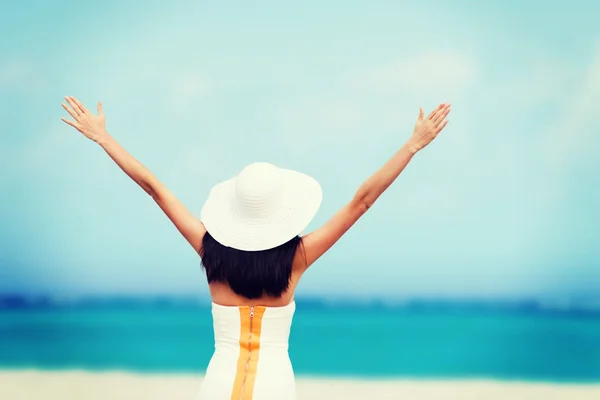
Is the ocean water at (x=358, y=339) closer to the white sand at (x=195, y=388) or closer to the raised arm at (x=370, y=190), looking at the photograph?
the white sand at (x=195, y=388)

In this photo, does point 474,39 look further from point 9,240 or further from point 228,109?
point 9,240

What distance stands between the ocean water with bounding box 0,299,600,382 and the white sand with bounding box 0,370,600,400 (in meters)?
0.04

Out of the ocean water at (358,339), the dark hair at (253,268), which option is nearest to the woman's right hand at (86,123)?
the dark hair at (253,268)

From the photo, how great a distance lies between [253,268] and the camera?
6.89 ft

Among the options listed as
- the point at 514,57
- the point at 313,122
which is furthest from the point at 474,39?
the point at 313,122

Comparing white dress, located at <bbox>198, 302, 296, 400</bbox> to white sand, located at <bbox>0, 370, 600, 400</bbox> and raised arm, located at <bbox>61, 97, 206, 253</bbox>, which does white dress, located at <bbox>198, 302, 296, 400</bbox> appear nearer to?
raised arm, located at <bbox>61, 97, 206, 253</bbox>

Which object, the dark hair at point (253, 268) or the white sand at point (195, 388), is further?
the white sand at point (195, 388)

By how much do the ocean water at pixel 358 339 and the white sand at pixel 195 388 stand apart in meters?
0.04

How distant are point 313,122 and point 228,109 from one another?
407mm

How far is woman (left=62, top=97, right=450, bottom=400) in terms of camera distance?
2.10 metres

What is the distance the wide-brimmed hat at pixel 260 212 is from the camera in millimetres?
2121

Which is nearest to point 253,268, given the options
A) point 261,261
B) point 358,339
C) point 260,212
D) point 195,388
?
point 261,261

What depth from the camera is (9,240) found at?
4.21 meters

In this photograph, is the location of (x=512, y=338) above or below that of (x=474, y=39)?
below
